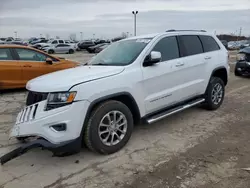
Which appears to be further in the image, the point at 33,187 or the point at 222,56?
the point at 222,56

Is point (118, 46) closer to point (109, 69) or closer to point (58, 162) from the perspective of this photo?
point (109, 69)

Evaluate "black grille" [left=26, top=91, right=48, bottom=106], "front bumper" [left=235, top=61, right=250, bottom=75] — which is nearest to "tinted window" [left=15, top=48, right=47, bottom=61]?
"black grille" [left=26, top=91, right=48, bottom=106]

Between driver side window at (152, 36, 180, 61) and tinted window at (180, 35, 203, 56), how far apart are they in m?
0.19

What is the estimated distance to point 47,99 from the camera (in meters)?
3.66

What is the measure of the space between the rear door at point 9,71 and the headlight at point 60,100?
5265 millimetres

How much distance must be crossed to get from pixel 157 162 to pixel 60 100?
155 cm

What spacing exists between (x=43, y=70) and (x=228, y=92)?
5.70m

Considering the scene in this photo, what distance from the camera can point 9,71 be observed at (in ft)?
27.1

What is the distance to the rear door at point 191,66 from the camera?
524 centimetres

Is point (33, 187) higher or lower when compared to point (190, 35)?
lower

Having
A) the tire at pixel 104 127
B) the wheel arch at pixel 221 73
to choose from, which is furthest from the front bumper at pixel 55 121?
the wheel arch at pixel 221 73

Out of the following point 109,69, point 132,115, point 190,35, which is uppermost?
point 190,35

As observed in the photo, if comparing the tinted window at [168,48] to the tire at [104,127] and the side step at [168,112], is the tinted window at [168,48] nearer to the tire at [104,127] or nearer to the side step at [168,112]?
the side step at [168,112]

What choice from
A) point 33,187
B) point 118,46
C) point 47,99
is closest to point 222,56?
point 118,46
